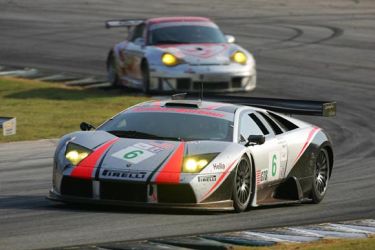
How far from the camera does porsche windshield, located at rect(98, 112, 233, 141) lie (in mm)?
12336

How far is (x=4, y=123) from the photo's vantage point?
489 inches

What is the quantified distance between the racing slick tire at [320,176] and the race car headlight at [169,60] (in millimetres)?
9721

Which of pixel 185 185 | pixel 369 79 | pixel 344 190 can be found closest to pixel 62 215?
pixel 185 185

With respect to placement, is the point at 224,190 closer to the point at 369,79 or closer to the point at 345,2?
the point at 369,79

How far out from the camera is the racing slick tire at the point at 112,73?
25.9 m

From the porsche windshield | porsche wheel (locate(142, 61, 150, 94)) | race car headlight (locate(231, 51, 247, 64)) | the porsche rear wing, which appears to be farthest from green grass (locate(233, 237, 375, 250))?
porsche wheel (locate(142, 61, 150, 94))

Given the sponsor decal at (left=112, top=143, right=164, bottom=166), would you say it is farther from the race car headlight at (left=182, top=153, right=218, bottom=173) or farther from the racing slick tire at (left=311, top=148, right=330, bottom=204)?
the racing slick tire at (left=311, top=148, right=330, bottom=204)

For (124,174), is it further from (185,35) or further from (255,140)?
(185,35)

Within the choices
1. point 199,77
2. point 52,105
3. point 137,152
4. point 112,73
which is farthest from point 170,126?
point 112,73

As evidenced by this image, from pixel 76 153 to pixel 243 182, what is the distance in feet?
5.27

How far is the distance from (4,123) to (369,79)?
15.9m

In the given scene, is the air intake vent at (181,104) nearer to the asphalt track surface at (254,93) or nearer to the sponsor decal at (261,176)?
the sponsor decal at (261,176)

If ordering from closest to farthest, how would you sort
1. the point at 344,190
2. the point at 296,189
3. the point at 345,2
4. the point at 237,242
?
the point at 237,242
the point at 296,189
the point at 344,190
the point at 345,2

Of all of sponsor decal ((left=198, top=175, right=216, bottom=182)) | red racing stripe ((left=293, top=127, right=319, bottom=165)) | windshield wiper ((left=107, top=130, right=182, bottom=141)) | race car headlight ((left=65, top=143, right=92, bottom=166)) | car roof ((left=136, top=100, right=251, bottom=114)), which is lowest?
red racing stripe ((left=293, top=127, right=319, bottom=165))
